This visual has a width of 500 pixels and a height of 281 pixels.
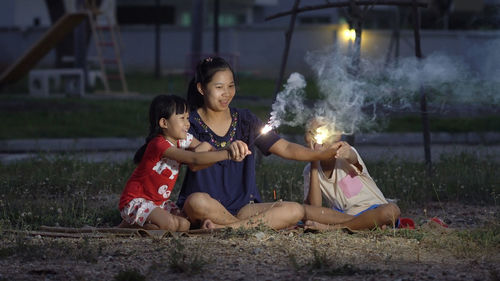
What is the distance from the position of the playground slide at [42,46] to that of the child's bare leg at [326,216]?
12.3 meters

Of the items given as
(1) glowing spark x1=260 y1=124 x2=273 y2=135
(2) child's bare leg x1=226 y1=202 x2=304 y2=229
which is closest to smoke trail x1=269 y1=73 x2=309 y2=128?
(1) glowing spark x1=260 y1=124 x2=273 y2=135

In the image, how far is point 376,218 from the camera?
523cm

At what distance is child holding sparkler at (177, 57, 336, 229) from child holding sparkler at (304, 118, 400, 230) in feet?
0.36

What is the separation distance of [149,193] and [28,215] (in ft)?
3.44

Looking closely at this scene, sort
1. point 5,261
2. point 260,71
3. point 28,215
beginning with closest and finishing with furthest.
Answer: point 5,261
point 28,215
point 260,71

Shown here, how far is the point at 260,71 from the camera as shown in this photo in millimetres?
27172

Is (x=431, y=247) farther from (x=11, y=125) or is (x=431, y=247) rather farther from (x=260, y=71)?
(x=260, y=71)

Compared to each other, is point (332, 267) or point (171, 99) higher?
point (171, 99)

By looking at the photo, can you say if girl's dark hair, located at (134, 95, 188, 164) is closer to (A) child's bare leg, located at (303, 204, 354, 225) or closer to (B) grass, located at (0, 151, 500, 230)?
(B) grass, located at (0, 151, 500, 230)

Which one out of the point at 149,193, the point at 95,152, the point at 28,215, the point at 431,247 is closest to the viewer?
the point at 431,247

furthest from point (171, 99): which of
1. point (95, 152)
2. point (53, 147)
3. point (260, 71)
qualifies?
point (260, 71)

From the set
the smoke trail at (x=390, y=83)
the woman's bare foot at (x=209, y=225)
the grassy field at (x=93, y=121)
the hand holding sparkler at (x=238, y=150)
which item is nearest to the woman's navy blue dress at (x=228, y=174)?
the woman's bare foot at (x=209, y=225)

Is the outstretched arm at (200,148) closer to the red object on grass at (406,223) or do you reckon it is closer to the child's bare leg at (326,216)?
the child's bare leg at (326,216)

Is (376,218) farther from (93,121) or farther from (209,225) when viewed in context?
(93,121)
